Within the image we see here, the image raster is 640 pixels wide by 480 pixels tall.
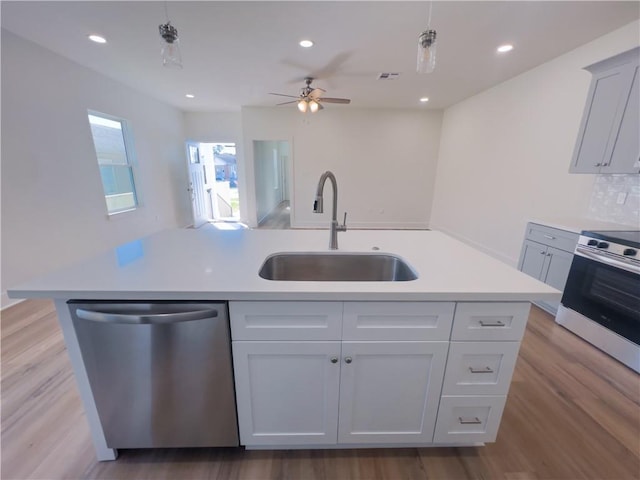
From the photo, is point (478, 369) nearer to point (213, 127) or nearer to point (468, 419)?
point (468, 419)

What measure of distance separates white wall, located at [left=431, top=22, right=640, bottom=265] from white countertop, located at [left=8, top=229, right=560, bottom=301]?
2.66 m

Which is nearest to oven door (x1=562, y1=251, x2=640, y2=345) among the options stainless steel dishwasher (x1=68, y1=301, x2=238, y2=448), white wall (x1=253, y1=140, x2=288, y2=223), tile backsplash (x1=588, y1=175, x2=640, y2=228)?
tile backsplash (x1=588, y1=175, x2=640, y2=228)

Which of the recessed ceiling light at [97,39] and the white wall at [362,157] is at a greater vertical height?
the recessed ceiling light at [97,39]

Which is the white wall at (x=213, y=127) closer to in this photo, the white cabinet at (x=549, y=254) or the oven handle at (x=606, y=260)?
the white cabinet at (x=549, y=254)

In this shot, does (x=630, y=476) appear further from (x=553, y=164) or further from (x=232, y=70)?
(x=232, y=70)

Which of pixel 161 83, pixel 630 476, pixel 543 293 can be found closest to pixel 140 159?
pixel 161 83

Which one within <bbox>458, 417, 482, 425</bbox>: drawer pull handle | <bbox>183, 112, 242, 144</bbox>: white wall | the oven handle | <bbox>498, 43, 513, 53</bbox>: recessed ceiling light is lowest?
<bbox>458, 417, 482, 425</bbox>: drawer pull handle

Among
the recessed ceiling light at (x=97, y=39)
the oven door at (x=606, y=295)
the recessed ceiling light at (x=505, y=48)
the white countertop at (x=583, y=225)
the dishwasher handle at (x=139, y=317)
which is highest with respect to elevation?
the recessed ceiling light at (x=505, y=48)

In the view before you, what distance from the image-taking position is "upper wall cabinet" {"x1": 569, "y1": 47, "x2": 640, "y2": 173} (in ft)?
6.63

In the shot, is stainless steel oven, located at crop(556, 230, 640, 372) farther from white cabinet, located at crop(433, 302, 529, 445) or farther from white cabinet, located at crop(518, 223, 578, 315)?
white cabinet, located at crop(433, 302, 529, 445)

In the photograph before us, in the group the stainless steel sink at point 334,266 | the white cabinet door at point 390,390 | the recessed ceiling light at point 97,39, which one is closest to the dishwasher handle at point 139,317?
the stainless steel sink at point 334,266

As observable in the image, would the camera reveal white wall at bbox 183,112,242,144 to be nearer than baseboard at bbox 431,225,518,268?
No

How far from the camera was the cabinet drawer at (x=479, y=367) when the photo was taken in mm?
1070

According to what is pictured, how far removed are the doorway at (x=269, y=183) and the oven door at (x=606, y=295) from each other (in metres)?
4.98
